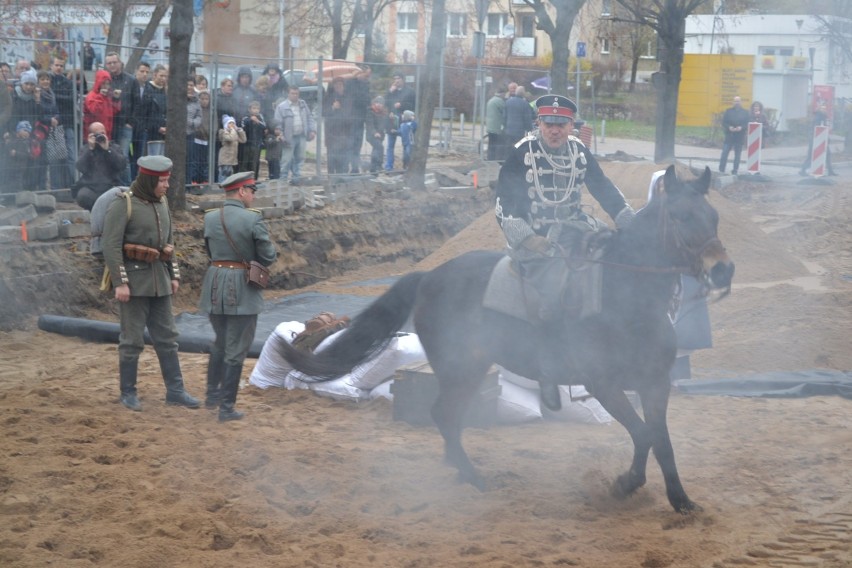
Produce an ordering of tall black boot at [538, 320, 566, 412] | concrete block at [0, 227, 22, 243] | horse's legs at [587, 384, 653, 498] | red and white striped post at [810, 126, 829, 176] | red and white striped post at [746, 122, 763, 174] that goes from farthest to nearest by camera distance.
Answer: red and white striped post at [746, 122, 763, 174] → red and white striped post at [810, 126, 829, 176] → concrete block at [0, 227, 22, 243] → tall black boot at [538, 320, 566, 412] → horse's legs at [587, 384, 653, 498]

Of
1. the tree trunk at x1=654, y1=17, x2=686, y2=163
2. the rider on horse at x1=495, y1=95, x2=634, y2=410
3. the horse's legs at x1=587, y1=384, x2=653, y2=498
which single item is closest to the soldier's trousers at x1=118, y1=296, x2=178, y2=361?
the rider on horse at x1=495, y1=95, x2=634, y2=410

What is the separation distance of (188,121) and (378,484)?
9341 millimetres

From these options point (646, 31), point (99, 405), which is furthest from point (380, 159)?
point (646, 31)

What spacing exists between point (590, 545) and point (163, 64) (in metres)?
11.4

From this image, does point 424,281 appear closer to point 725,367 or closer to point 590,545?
point 590,545

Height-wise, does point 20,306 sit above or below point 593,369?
below

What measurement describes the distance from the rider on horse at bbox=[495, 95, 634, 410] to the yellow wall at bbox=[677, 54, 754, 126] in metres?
31.7

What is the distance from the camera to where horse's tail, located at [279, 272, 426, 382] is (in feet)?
22.1

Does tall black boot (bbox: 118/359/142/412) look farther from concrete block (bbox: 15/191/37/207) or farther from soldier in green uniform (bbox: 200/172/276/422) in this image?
concrete block (bbox: 15/191/37/207)

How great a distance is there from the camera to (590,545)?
5.08 m

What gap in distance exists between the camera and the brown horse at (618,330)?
18.0ft

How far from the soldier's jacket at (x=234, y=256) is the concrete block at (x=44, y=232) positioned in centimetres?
459

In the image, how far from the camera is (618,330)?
5.67 meters

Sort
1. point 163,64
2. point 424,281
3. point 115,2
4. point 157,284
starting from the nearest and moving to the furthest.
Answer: point 424,281
point 157,284
point 163,64
point 115,2
